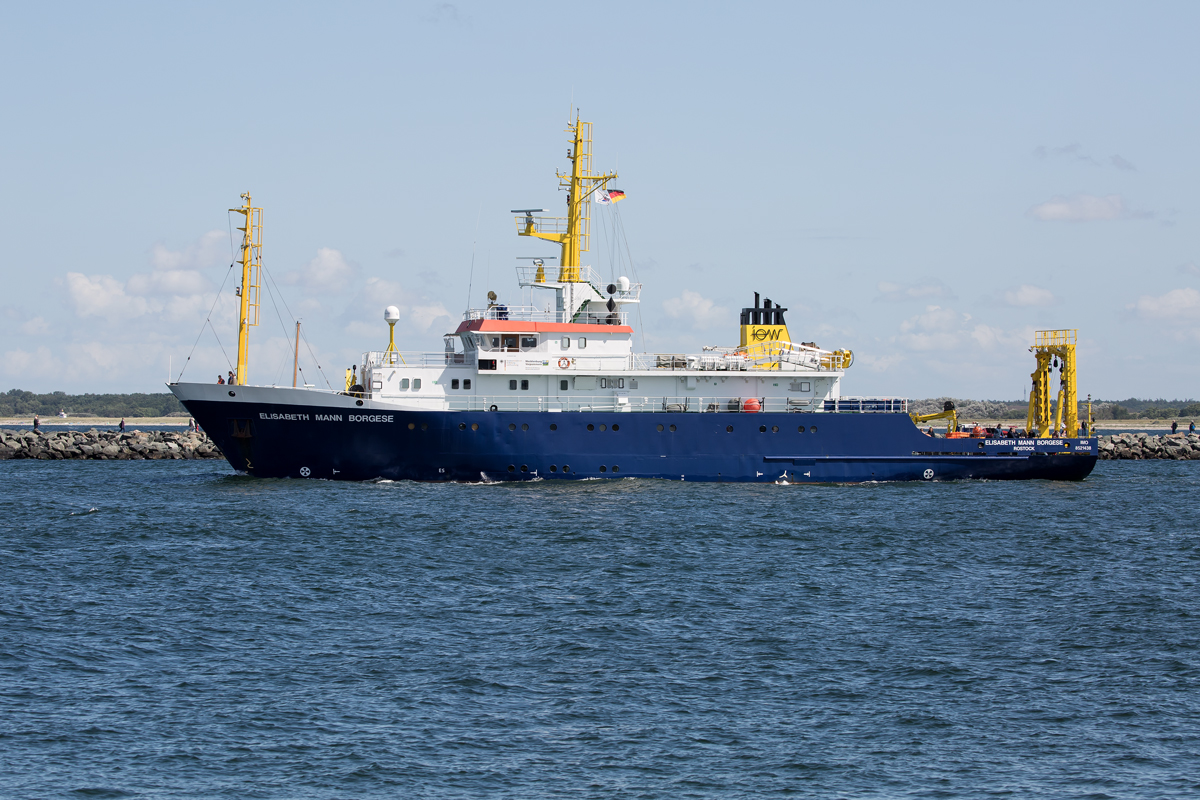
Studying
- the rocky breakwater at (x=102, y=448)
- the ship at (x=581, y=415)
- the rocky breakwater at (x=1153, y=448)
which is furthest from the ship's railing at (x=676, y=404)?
the rocky breakwater at (x=1153, y=448)

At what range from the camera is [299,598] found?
61.2 ft

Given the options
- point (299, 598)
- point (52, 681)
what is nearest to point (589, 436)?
point (299, 598)

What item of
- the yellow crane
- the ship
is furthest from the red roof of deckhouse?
the yellow crane

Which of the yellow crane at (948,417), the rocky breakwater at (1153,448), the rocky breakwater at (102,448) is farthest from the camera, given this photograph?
the rocky breakwater at (1153,448)

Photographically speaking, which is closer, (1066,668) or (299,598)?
(1066,668)

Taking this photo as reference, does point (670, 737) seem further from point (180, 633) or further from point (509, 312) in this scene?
point (509, 312)

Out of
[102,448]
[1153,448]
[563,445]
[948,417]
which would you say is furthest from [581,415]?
[1153,448]

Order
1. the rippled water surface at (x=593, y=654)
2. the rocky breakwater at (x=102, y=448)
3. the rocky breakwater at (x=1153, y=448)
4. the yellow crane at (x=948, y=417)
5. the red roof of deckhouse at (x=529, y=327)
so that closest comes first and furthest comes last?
the rippled water surface at (x=593, y=654) < the red roof of deckhouse at (x=529, y=327) < the yellow crane at (x=948, y=417) < the rocky breakwater at (x=102, y=448) < the rocky breakwater at (x=1153, y=448)

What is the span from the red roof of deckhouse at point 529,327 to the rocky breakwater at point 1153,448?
36.2 metres

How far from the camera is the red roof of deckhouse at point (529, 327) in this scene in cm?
3350

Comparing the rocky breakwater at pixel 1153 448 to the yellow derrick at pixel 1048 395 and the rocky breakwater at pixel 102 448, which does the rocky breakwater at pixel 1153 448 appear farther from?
the rocky breakwater at pixel 102 448

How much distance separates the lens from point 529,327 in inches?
1332

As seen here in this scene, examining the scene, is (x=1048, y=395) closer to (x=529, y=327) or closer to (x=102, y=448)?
(x=529, y=327)

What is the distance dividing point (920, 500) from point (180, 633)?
2188 centimetres
